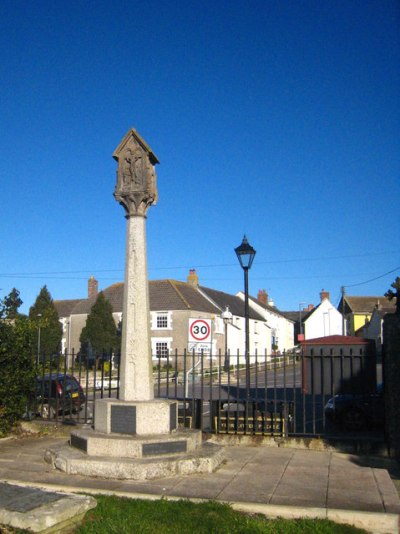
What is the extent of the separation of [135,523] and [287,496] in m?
2.18

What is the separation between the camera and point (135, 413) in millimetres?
8031

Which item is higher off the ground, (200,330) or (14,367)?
(200,330)

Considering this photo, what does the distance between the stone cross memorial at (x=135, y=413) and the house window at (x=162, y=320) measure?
35.5m

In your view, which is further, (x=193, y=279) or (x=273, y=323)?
(x=273, y=323)

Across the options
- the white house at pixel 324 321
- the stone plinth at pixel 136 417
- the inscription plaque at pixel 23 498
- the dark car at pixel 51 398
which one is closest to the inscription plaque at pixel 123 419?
the stone plinth at pixel 136 417

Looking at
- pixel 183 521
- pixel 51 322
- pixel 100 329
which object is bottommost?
pixel 183 521

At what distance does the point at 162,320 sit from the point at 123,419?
36.4 meters

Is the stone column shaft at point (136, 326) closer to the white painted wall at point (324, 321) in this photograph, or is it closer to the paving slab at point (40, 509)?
the paving slab at point (40, 509)

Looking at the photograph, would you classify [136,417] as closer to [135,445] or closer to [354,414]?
[135,445]

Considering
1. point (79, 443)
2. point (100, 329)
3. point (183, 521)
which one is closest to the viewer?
point (183, 521)

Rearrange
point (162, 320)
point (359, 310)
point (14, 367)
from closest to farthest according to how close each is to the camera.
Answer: point (14, 367)
point (162, 320)
point (359, 310)

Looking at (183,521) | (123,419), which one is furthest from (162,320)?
(183,521)

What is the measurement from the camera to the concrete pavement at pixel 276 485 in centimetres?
591

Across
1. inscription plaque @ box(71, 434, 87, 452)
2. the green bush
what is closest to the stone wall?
inscription plaque @ box(71, 434, 87, 452)
